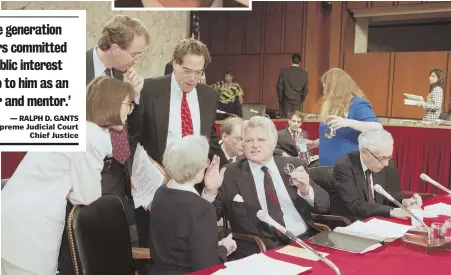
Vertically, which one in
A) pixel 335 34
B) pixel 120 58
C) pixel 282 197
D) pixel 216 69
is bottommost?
pixel 282 197

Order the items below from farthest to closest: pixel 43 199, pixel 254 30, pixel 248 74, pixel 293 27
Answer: pixel 248 74 → pixel 254 30 → pixel 293 27 → pixel 43 199

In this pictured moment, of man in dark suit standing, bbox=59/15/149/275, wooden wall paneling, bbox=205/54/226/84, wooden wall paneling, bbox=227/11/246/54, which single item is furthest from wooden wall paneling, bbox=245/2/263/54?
man in dark suit standing, bbox=59/15/149/275

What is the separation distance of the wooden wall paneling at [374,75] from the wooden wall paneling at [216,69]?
2.36 m

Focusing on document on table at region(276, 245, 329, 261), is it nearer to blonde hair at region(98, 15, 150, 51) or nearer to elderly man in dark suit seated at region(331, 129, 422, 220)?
elderly man in dark suit seated at region(331, 129, 422, 220)

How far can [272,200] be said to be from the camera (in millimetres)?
1966

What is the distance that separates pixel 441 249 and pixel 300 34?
22.9 ft

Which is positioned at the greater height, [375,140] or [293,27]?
[293,27]

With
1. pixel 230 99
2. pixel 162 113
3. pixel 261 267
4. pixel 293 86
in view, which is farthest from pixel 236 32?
pixel 261 267

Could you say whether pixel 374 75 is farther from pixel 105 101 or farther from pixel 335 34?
pixel 105 101

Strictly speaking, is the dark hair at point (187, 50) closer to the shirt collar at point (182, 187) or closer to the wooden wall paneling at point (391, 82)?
the shirt collar at point (182, 187)

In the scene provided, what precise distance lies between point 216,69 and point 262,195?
7393mm

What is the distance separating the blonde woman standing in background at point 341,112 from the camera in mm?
2635

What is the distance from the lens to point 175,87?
7.04 ft

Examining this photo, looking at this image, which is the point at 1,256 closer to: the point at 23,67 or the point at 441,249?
the point at 23,67
